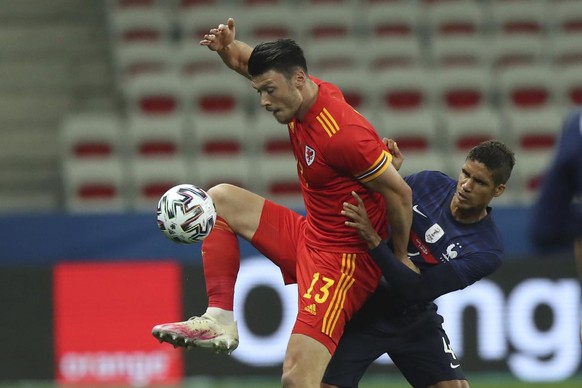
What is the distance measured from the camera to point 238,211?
603 cm

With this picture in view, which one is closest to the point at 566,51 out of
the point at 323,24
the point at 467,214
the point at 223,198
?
the point at 323,24

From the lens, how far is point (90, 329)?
979 centimetres

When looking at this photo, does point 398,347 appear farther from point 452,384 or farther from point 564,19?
point 564,19

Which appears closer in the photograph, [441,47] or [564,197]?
[564,197]

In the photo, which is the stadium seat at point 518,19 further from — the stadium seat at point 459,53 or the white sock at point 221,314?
the white sock at point 221,314

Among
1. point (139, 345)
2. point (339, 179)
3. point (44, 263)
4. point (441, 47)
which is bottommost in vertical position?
point (139, 345)

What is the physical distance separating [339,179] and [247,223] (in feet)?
1.88

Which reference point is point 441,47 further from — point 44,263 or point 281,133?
point 44,263

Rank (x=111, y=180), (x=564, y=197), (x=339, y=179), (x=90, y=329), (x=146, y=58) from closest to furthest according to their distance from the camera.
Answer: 1. (x=564, y=197)
2. (x=339, y=179)
3. (x=90, y=329)
4. (x=111, y=180)
5. (x=146, y=58)

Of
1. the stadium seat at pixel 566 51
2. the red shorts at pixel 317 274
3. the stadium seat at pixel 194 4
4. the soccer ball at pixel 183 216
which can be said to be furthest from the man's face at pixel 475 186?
the stadium seat at pixel 194 4

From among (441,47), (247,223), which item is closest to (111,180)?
(441,47)

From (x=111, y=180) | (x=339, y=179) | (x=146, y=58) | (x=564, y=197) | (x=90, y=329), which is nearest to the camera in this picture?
(x=564, y=197)

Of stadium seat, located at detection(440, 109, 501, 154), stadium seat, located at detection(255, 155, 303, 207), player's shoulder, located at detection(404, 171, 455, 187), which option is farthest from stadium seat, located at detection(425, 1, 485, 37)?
player's shoulder, located at detection(404, 171, 455, 187)

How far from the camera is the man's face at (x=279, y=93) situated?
5.52 meters
